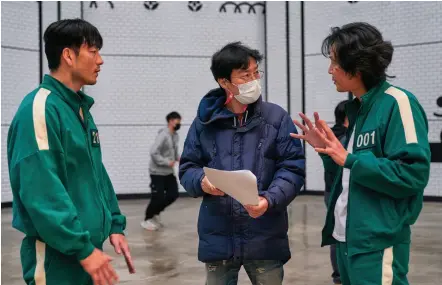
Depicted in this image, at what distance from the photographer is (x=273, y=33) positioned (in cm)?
1362

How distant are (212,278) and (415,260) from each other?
419 cm

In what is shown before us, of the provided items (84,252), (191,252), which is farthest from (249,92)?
(191,252)

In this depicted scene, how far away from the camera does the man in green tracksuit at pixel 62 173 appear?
2045mm

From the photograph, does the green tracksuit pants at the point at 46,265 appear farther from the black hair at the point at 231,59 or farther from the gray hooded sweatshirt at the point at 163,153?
the gray hooded sweatshirt at the point at 163,153

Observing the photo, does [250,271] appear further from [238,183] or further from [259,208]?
[238,183]

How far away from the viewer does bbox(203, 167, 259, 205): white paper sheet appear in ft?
8.05

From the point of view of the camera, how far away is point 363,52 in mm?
2436

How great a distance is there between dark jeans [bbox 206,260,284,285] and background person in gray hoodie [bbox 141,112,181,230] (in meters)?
5.92

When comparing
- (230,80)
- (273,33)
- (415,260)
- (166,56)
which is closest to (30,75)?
(166,56)

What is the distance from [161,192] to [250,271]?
20.0 feet

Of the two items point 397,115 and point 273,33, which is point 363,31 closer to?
point 397,115

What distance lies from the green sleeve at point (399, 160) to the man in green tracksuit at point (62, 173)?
1.03 metres

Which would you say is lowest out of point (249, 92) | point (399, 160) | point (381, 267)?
point (381, 267)

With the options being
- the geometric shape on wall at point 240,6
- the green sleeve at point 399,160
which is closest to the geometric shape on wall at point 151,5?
the geometric shape on wall at point 240,6
